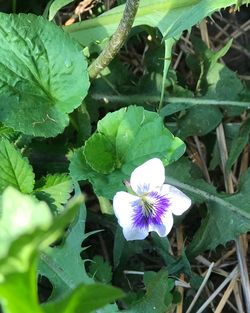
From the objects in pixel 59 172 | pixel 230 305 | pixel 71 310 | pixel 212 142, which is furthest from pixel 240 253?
pixel 71 310

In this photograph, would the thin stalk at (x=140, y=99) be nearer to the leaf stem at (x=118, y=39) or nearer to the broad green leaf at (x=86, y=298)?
the leaf stem at (x=118, y=39)

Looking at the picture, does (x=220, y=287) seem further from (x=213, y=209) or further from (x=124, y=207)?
(x=124, y=207)

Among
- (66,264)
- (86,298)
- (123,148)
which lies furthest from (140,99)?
(86,298)

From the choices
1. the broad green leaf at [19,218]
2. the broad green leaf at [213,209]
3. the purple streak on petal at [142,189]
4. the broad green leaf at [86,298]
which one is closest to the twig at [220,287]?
the broad green leaf at [213,209]

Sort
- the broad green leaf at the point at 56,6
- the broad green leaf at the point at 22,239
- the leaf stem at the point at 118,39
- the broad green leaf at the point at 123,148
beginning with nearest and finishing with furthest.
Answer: the broad green leaf at the point at 22,239, the leaf stem at the point at 118,39, the broad green leaf at the point at 123,148, the broad green leaf at the point at 56,6

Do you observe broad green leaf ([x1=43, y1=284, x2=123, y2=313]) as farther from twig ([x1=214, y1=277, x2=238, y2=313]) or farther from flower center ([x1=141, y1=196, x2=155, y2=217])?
twig ([x1=214, y1=277, x2=238, y2=313])
